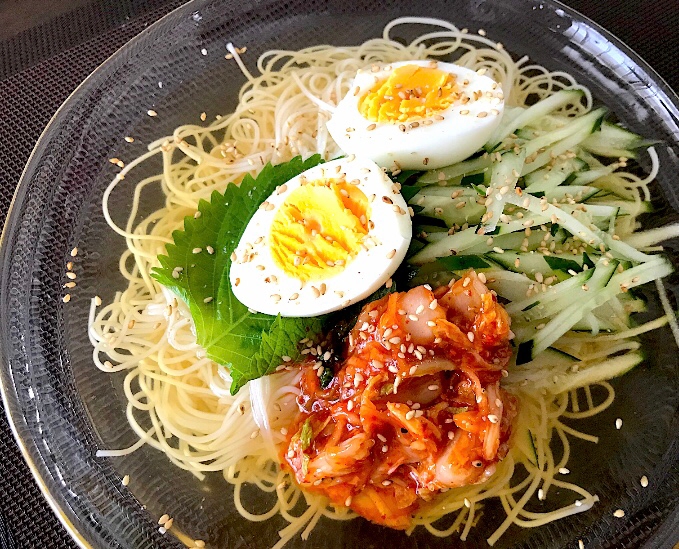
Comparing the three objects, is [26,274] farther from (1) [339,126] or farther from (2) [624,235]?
(2) [624,235]

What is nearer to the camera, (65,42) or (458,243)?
(458,243)

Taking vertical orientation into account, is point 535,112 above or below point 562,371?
above

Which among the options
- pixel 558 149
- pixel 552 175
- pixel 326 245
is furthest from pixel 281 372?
pixel 558 149

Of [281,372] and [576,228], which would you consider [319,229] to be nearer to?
[281,372]

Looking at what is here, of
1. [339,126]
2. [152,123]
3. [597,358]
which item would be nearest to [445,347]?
[597,358]

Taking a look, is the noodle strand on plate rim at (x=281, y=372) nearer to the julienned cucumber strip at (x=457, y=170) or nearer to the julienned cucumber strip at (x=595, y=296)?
the julienned cucumber strip at (x=595, y=296)

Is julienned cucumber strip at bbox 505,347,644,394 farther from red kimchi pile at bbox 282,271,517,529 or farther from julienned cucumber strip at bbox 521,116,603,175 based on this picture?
julienned cucumber strip at bbox 521,116,603,175

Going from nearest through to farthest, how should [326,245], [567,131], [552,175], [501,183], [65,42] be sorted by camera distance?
[326,245] → [501,183] → [552,175] → [567,131] → [65,42]
